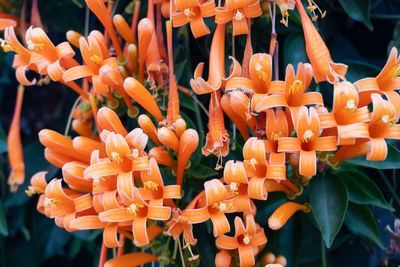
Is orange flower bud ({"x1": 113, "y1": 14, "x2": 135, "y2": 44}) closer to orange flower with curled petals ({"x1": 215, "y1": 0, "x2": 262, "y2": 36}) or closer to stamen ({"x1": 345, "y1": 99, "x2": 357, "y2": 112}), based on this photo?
orange flower with curled petals ({"x1": 215, "y1": 0, "x2": 262, "y2": 36})

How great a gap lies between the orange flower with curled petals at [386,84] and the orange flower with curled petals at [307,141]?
9cm

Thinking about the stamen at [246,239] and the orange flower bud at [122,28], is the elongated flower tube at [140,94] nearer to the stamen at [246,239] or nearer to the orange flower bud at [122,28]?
the orange flower bud at [122,28]

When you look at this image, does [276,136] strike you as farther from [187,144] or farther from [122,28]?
[122,28]

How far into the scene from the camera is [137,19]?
94 cm

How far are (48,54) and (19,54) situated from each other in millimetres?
93

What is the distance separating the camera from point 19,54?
876 mm

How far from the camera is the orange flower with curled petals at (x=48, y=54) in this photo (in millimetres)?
787

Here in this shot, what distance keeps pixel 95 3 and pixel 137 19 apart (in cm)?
15

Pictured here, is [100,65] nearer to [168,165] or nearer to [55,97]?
[168,165]

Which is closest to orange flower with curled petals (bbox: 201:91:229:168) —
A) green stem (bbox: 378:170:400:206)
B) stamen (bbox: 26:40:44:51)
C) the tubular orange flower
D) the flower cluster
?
the flower cluster

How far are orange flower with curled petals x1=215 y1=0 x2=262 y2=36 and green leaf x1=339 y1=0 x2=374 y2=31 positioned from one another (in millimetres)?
270

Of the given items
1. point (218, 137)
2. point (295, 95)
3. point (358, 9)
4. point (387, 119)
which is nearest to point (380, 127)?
point (387, 119)

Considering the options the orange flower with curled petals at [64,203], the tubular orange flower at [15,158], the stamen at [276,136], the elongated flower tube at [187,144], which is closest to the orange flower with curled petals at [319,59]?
the stamen at [276,136]

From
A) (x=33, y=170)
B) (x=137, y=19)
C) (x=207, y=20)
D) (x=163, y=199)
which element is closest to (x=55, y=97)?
(x=33, y=170)
